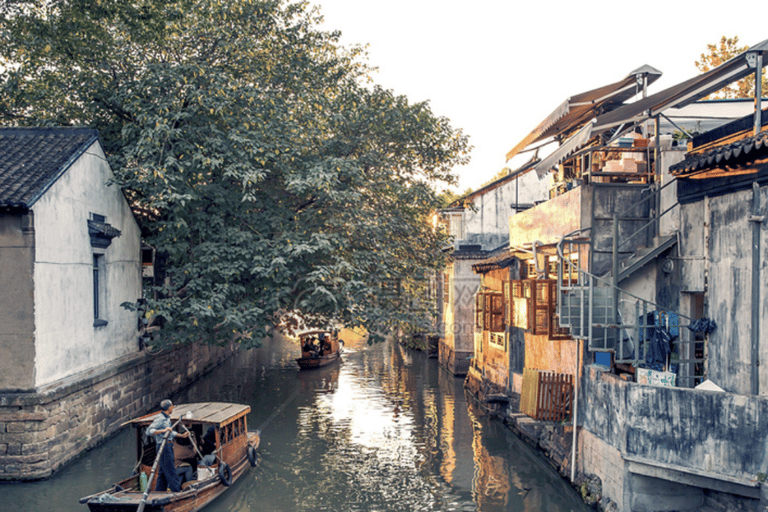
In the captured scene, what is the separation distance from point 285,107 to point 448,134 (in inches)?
238

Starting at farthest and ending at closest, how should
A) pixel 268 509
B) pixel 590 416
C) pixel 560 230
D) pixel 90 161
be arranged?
pixel 90 161
pixel 560 230
pixel 268 509
pixel 590 416

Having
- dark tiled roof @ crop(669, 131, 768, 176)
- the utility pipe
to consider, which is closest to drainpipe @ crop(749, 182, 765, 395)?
dark tiled roof @ crop(669, 131, 768, 176)

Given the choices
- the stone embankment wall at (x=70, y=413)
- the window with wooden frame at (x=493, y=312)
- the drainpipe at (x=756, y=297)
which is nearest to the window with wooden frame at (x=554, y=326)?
the drainpipe at (x=756, y=297)

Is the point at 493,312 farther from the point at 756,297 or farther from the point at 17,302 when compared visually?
the point at 17,302

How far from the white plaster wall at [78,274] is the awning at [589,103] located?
449 inches

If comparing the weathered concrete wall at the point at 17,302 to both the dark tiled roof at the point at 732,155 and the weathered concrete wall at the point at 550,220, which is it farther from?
the dark tiled roof at the point at 732,155

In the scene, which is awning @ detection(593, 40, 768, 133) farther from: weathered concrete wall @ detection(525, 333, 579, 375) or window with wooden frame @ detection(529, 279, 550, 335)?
weathered concrete wall @ detection(525, 333, 579, 375)

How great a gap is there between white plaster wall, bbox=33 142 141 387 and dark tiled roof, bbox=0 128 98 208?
25 centimetres

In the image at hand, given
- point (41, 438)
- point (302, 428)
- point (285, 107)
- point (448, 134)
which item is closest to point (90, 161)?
point (285, 107)

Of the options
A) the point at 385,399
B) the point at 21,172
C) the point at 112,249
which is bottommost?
the point at 385,399

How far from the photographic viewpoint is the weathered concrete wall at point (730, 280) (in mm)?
9117

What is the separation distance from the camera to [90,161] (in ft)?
51.8

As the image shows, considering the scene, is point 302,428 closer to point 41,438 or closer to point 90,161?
point 41,438

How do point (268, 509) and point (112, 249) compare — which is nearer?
point (268, 509)
